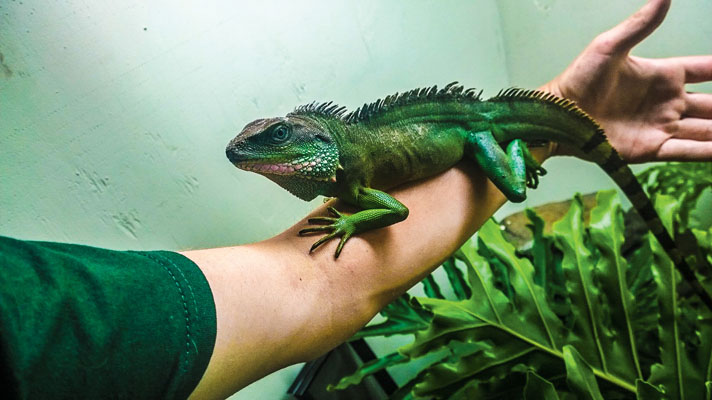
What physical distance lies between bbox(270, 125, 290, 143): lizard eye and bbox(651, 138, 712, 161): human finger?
5.45ft

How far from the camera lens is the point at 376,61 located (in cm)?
165

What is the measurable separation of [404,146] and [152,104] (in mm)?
742

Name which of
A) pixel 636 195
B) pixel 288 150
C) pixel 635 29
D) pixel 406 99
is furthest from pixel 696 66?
pixel 288 150

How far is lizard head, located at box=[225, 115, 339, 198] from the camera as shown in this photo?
46.9 inches

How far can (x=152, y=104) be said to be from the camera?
119cm

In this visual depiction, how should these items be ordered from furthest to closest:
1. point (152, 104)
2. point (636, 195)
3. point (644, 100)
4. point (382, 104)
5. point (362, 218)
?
1. point (644, 100)
2. point (636, 195)
3. point (382, 104)
4. point (362, 218)
5. point (152, 104)

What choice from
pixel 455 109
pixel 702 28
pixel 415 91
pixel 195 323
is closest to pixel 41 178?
pixel 195 323

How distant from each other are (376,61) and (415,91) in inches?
9.0

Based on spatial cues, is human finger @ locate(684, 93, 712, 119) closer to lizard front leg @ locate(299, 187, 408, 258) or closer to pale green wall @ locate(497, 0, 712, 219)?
pale green wall @ locate(497, 0, 712, 219)

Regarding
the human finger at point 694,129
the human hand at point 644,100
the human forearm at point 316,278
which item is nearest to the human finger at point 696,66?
the human hand at point 644,100

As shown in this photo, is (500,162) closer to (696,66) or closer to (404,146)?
(404,146)

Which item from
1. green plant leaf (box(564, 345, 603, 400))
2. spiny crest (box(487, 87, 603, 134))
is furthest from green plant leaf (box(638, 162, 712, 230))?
green plant leaf (box(564, 345, 603, 400))

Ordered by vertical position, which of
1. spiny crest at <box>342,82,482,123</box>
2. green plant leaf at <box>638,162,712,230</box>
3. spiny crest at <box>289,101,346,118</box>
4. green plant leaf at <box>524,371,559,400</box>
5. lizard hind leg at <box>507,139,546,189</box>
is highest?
spiny crest at <box>289,101,346,118</box>

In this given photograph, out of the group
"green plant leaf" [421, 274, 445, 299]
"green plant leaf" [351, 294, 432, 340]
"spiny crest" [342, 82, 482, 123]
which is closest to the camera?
"spiny crest" [342, 82, 482, 123]
